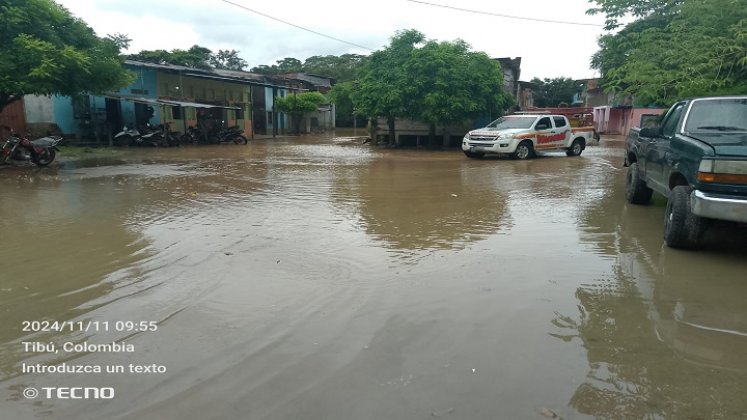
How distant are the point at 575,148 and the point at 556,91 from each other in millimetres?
39454

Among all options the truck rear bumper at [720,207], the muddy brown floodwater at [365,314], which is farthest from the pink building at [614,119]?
the truck rear bumper at [720,207]

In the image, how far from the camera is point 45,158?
14969 mm

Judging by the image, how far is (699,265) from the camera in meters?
5.32

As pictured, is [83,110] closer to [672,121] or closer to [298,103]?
[298,103]

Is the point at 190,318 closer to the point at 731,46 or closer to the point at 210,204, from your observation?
the point at 210,204

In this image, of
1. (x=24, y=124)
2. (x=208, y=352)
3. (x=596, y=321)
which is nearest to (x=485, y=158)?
(x=596, y=321)

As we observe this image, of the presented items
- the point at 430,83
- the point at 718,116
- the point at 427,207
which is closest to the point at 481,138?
the point at 430,83

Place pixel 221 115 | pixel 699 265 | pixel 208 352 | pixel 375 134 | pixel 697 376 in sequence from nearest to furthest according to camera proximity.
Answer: pixel 697 376 < pixel 208 352 < pixel 699 265 < pixel 375 134 < pixel 221 115

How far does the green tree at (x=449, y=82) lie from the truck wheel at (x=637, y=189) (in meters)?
12.8

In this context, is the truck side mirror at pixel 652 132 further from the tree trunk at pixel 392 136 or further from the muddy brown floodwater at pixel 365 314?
the tree trunk at pixel 392 136

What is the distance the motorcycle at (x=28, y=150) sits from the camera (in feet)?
46.6

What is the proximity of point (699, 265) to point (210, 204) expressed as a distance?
7.21m

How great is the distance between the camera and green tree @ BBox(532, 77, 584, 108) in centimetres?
5581

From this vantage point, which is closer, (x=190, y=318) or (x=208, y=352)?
(x=208, y=352)
